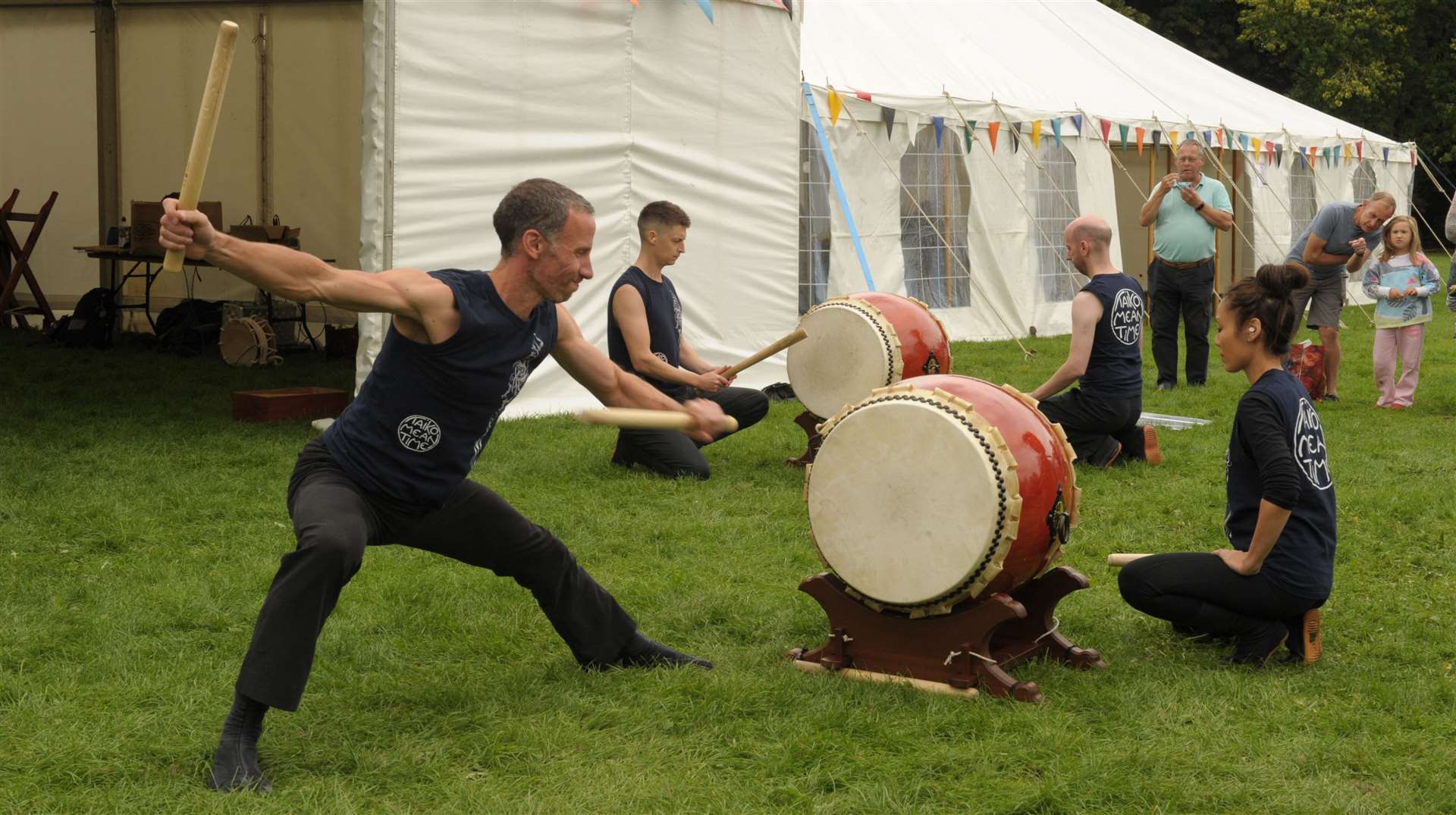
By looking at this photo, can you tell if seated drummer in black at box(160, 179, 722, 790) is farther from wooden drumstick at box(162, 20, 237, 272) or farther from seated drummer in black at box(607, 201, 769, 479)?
seated drummer in black at box(607, 201, 769, 479)

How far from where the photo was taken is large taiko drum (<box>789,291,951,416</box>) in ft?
25.5

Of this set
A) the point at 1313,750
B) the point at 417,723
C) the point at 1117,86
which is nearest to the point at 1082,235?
A: the point at 1313,750

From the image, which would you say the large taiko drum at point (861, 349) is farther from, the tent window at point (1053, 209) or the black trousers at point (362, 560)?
the tent window at point (1053, 209)

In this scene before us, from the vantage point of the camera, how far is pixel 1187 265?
1127 cm

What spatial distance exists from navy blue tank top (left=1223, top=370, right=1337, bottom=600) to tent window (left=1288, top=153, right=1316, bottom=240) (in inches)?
599

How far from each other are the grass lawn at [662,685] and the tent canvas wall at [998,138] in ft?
21.1

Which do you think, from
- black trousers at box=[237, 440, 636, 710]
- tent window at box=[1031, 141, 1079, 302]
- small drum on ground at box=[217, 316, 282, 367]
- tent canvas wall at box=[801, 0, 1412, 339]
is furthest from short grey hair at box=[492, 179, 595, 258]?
tent window at box=[1031, 141, 1079, 302]

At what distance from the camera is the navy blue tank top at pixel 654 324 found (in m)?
7.64

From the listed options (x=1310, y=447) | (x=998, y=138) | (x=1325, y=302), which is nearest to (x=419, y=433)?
(x=1310, y=447)

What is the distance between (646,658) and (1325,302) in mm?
7533

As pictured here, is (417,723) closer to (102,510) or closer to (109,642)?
(109,642)

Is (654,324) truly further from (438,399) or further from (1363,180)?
(1363,180)

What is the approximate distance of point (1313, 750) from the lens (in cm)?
392

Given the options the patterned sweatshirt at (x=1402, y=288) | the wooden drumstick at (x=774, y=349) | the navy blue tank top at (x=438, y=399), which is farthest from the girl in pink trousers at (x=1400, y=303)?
the navy blue tank top at (x=438, y=399)
